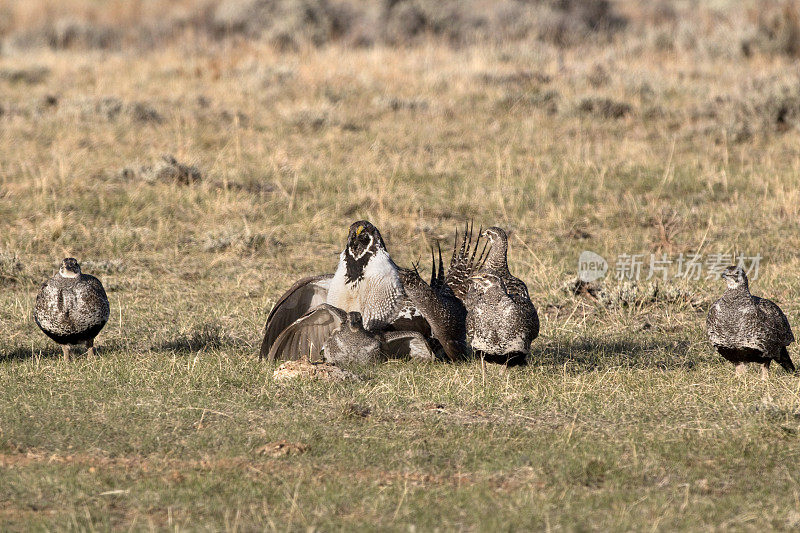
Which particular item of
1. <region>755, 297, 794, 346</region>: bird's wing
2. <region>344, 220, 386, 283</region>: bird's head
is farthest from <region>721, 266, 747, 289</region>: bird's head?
<region>344, 220, 386, 283</region>: bird's head

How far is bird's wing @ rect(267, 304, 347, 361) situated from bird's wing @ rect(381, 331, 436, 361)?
1.26 ft

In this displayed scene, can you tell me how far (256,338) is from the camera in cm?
823

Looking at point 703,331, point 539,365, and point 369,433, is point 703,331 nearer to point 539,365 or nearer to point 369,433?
point 539,365

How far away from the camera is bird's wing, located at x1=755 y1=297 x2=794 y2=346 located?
670 centimetres

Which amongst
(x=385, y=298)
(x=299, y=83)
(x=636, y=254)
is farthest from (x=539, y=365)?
(x=299, y=83)

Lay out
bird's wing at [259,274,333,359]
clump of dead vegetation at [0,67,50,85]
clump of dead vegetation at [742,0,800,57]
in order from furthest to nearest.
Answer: clump of dead vegetation at [742,0,800,57] → clump of dead vegetation at [0,67,50,85] → bird's wing at [259,274,333,359]

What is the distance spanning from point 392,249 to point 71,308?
16.1 ft

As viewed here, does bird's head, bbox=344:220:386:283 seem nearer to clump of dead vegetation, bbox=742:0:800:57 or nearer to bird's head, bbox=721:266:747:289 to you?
bird's head, bbox=721:266:747:289

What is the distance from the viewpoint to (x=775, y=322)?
6.73 metres

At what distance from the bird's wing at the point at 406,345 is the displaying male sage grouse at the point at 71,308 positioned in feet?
6.48

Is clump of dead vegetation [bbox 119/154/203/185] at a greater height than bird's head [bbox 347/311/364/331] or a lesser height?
greater

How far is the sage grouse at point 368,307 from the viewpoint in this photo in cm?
734

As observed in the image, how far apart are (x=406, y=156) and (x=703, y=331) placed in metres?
6.43

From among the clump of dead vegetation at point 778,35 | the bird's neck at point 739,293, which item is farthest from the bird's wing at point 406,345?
the clump of dead vegetation at point 778,35
